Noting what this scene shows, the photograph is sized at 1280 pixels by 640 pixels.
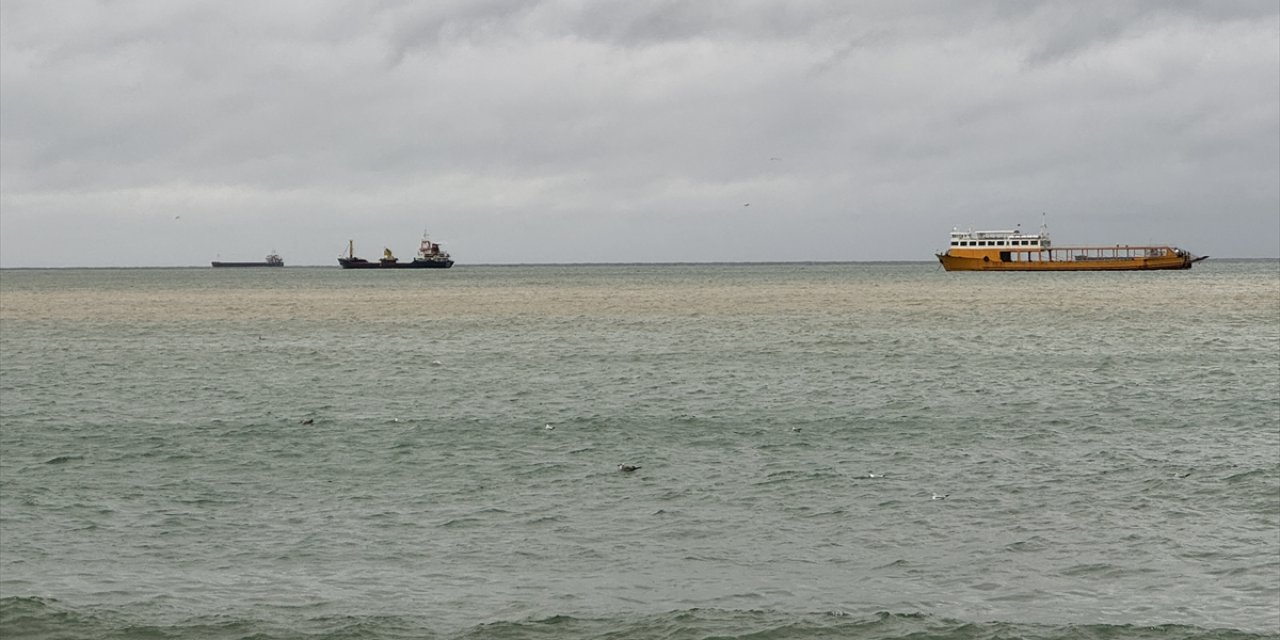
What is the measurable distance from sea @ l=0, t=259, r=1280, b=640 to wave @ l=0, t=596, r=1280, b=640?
0.04 metres

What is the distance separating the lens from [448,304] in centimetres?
10831

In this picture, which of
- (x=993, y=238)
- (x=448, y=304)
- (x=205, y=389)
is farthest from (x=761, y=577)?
(x=993, y=238)

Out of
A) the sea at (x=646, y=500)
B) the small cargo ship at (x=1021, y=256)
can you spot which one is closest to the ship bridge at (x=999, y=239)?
the small cargo ship at (x=1021, y=256)

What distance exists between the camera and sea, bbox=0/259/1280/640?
14422mm

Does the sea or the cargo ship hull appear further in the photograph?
the cargo ship hull

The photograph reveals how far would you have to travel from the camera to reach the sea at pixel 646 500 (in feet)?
47.3

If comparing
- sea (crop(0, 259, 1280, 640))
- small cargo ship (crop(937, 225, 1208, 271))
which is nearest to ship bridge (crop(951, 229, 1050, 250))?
small cargo ship (crop(937, 225, 1208, 271))

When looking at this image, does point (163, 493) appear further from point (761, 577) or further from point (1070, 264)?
point (1070, 264)

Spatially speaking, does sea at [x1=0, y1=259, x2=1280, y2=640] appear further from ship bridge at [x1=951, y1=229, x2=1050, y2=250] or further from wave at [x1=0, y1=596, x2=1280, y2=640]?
ship bridge at [x1=951, y1=229, x2=1050, y2=250]

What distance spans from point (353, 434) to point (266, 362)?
71.7 ft

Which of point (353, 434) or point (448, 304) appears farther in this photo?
point (448, 304)

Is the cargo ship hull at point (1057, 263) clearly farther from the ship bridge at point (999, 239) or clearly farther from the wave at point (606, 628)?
the wave at point (606, 628)

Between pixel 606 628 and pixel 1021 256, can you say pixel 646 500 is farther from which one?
pixel 1021 256

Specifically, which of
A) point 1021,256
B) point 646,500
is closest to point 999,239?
point 1021,256
